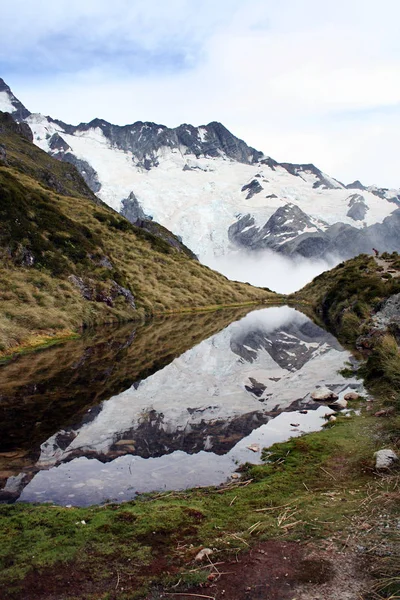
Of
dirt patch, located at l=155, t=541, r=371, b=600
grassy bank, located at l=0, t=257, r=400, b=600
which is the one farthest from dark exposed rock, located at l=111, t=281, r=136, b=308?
dirt patch, located at l=155, t=541, r=371, b=600

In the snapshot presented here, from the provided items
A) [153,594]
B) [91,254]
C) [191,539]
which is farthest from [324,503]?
[91,254]

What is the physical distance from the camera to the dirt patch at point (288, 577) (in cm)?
642

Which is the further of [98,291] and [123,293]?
[123,293]

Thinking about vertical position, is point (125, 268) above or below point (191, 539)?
above

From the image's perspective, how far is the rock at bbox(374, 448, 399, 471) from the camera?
10.5m

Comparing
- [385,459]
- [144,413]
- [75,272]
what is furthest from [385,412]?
[75,272]

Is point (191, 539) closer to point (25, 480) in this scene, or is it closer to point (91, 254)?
point (25, 480)

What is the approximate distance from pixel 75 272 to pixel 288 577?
50.0 m

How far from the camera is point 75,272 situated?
5319cm

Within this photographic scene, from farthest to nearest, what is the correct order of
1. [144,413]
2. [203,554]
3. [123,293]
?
[123,293]
[144,413]
[203,554]

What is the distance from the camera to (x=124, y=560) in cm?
784

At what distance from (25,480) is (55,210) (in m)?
59.6

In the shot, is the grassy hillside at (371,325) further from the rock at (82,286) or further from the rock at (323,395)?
the rock at (82,286)

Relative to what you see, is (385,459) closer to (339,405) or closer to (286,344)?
(339,405)
